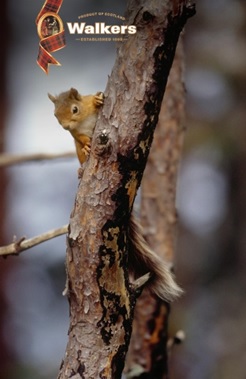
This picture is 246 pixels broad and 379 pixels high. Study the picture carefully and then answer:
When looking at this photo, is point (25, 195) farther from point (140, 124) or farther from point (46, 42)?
point (140, 124)

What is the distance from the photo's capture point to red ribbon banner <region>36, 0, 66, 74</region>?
154 centimetres

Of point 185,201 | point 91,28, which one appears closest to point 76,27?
point 91,28

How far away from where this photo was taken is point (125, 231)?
140 cm

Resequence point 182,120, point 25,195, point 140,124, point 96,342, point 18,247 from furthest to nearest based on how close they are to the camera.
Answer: point 25,195
point 182,120
point 18,247
point 96,342
point 140,124

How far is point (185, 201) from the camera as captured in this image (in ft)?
13.7

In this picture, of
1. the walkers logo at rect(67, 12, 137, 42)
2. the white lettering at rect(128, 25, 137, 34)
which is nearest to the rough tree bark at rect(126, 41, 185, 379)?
the walkers logo at rect(67, 12, 137, 42)

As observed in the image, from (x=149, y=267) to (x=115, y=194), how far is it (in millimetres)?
305

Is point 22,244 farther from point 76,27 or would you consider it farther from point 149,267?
point 76,27

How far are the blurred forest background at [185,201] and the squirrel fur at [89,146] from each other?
A: 882 millimetres

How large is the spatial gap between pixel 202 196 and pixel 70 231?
285 centimetres

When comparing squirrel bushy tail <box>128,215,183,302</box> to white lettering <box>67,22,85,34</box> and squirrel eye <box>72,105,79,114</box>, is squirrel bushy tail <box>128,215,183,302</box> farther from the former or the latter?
white lettering <box>67,22,85,34</box>

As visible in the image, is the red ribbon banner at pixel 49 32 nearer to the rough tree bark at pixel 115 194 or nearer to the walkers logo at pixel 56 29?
the walkers logo at pixel 56 29

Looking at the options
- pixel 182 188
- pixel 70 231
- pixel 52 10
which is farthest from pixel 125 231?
pixel 182 188

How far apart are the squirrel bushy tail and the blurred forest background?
88 centimetres
